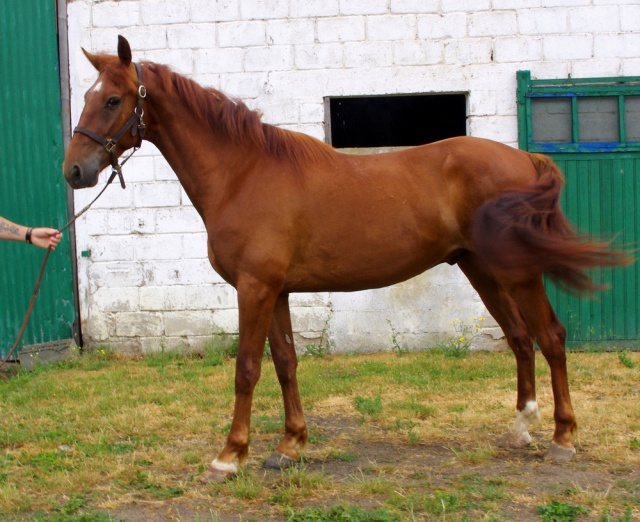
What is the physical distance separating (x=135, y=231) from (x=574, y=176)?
4.71 meters

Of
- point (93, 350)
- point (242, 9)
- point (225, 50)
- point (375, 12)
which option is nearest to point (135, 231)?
point (93, 350)

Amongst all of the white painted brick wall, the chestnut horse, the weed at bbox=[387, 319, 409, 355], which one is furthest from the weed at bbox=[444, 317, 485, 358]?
the chestnut horse

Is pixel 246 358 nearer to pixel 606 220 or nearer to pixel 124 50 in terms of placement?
pixel 124 50

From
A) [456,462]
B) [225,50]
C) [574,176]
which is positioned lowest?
[456,462]

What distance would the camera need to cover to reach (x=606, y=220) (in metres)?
7.22

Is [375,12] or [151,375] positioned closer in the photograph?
[151,375]

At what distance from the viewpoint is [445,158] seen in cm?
430

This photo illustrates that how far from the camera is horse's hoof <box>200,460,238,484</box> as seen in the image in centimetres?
384

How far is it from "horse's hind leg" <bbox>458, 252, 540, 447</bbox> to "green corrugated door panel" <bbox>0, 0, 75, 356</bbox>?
482 centimetres

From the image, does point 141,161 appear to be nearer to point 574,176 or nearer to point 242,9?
point 242,9

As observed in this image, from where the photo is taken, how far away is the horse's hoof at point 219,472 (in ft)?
12.6

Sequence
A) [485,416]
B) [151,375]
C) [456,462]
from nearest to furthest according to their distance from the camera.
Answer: [456,462] → [485,416] → [151,375]

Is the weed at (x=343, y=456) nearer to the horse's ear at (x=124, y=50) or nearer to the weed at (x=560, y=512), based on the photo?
the weed at (x=560, y=512)

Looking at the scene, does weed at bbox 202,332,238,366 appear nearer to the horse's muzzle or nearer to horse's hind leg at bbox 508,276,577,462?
the horse's muzzle
